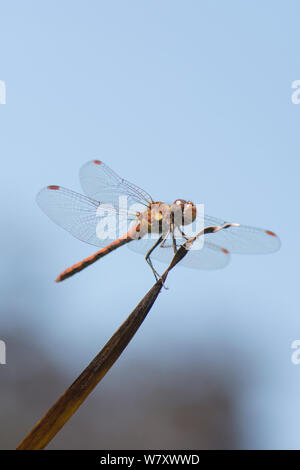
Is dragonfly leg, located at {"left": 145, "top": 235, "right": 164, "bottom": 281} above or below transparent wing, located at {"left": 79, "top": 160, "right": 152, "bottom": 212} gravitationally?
below

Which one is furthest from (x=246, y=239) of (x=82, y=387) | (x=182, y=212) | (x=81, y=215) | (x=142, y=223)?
(x=82, y=387)

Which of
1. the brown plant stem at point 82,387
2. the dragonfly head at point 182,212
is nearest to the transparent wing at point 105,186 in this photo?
the dragonfly head at point 182,212

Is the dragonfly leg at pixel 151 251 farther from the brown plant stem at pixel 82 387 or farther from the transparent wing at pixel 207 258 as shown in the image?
the brown plant stem at pixel 82 387

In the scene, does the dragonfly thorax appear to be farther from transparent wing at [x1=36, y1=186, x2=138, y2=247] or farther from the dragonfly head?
transparent wing at [x1=36, y1=186, x2=138, y2=247]

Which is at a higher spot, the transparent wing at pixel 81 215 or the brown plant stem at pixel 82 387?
the transparent wing at pixel 81 215

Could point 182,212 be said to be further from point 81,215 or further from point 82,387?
point 82,387

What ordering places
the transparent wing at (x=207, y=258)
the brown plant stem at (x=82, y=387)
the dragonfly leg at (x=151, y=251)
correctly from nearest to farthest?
the brown plant stem at (x=82, y=387) < the dragonfly leg at (x=151, y=251) < the transparent wing at (x=207, y=258)

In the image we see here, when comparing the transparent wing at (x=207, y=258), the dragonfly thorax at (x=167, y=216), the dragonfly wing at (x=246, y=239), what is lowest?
the transparent wing at (x=207, y=258)

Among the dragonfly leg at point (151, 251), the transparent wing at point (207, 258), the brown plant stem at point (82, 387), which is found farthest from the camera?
the transparent wing at point (207, 258)

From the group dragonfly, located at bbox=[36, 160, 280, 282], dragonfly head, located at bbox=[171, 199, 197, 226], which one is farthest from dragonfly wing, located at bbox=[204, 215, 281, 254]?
dragonfly head, located at bbox=[171, 199, 197, 226]

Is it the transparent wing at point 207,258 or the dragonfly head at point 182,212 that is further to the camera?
the transparent wing at point 207,258
